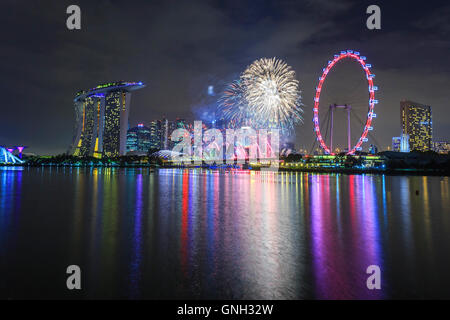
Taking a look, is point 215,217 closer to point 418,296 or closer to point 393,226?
point 393,226

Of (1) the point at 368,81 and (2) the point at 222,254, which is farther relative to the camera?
(1) the point at 368,81

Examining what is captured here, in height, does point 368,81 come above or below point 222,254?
above

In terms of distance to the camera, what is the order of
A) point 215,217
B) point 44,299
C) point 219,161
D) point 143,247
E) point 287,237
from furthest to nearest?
point 219,161, point 215,217, point 287,237, point 143,247, point 44,299

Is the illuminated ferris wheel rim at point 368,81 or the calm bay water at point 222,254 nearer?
the calm bay water at point 222,254

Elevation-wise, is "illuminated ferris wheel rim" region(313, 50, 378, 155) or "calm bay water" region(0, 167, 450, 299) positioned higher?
"illuminated ferris wheel rim" region(313, 50, 378, 155)

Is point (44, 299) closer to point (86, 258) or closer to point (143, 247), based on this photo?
point (86, 258)

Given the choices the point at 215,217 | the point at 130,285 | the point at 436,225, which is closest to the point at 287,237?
the point at 215,217

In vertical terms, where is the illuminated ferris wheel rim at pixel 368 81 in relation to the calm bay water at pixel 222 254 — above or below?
above

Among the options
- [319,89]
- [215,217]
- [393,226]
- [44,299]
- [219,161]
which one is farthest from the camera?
[219,161]

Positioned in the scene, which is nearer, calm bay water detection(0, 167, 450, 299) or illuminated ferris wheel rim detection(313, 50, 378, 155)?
calm bay water detection(0, 167, 450, 299)

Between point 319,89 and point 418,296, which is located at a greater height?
point 319,89

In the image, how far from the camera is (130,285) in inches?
247
